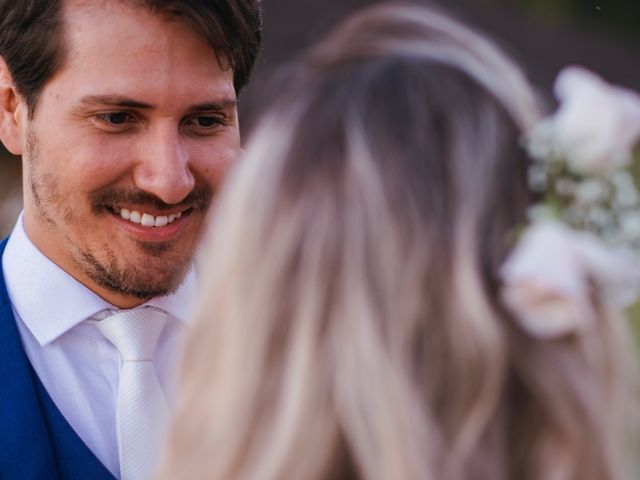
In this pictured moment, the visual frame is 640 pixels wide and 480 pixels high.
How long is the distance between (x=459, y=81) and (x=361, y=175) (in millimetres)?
194

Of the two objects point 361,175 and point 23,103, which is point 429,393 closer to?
point 361,175

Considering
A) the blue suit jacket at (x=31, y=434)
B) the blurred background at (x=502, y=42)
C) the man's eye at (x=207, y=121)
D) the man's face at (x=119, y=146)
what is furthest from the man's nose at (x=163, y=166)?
the blurred background at (x=502, y=42)

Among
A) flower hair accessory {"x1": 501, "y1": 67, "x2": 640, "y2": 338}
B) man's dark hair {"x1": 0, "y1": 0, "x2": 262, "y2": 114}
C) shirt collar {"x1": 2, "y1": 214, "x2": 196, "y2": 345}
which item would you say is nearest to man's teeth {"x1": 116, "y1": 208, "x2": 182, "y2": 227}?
shirt collar {"x1": 2, "y1": 214, "x2": 196, "y2": 345}

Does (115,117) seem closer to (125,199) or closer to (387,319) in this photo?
(125,199)

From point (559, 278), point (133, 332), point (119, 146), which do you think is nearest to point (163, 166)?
point (119, 146)

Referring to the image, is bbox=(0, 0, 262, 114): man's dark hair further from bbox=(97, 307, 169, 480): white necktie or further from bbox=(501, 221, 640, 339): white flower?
bbox=(501, 221, 640, 339): white flower

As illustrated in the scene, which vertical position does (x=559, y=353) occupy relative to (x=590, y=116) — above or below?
Answer: below

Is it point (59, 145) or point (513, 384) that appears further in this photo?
point (59, 145)

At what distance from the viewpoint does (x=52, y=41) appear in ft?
8.91

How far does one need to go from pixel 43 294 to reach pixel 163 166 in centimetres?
42

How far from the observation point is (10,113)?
2932mm

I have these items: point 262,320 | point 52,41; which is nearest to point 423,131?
point 262,320

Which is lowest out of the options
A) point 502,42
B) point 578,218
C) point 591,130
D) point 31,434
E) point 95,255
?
point 31,434

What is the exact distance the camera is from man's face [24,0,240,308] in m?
2.66
